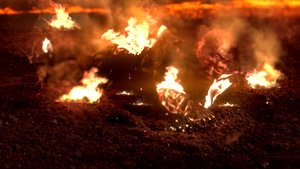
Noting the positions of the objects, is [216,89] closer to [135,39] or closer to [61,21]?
[135,39]

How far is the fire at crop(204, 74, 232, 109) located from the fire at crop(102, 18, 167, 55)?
112 centimetres

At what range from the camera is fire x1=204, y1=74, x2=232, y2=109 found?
5.70 metres

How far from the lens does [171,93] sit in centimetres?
563

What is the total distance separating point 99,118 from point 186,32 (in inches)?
127

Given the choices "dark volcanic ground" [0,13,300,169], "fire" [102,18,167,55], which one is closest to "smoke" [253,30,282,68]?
"dark volcanic ground" [0,13,300,169]

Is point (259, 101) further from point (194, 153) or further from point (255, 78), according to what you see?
point (194, 153)

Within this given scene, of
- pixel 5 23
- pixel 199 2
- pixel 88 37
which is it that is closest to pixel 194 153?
pixel 88 37

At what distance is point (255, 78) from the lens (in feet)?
21.0

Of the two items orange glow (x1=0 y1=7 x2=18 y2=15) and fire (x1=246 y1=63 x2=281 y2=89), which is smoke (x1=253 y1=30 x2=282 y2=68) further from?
orange glow (x1=0 y1=7 x2=18 y2=15)

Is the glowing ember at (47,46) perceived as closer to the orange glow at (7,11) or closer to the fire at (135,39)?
the fire at (135,39)

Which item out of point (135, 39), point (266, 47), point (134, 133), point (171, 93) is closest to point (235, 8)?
point (266, 47)

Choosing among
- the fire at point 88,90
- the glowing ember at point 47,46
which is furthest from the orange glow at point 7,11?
the fire at point 88,90

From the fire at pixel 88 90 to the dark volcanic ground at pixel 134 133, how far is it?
141mm

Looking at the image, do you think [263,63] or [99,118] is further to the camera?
[263,63]
